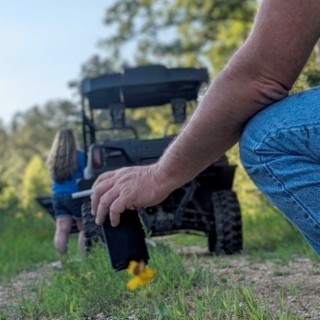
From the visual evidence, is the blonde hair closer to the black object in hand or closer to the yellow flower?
the black object in hand

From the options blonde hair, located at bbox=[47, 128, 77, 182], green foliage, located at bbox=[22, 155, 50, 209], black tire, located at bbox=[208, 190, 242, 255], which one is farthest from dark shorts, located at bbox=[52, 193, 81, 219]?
green foliage, located at bbox=[22, 155, 50, 209]

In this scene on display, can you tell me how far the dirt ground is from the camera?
2.99 meters

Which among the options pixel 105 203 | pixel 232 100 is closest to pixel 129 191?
pixel 105 203

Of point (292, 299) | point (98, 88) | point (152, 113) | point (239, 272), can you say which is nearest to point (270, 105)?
point (292, 299)

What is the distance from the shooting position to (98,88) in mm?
7652

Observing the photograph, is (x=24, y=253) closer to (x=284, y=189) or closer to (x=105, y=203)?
(x=105, y=203)

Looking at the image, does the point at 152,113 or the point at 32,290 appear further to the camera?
the point at 152,113

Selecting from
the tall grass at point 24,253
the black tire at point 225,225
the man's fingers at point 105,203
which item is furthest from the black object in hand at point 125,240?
the black tire at point 225,225

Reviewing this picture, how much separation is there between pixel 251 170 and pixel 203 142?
0.18 meters

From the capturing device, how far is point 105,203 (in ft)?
6.78

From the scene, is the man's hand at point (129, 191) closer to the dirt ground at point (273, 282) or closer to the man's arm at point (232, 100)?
the man's arm at point (232, 100)

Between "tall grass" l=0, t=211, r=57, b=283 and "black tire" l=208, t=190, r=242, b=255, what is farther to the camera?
"black tire" l=208, t=190, r=242, b=255

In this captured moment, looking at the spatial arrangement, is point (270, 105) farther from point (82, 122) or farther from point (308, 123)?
point (82, 122)

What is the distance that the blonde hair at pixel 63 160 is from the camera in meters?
7.96
